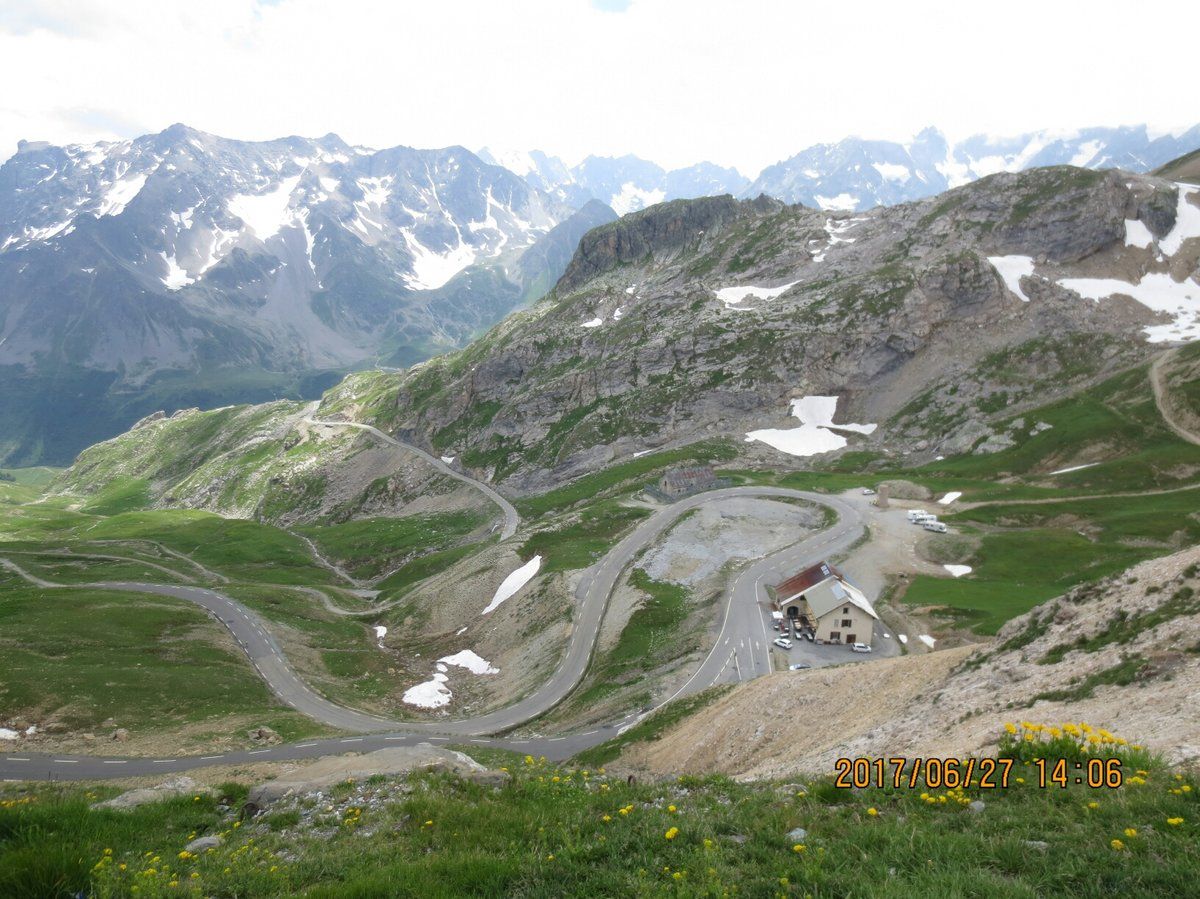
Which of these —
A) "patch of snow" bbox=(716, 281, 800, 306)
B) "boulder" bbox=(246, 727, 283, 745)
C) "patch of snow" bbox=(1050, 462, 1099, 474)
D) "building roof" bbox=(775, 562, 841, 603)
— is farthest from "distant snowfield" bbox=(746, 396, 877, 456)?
"boulder" bbox=(246, 727, 283, 745)

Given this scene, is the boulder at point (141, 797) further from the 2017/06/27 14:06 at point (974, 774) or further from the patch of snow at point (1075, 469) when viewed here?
the patch of snow at point (1075, 469)

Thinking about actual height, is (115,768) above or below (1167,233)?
below

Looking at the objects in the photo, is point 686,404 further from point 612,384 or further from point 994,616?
point 994,616

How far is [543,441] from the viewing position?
167750mm

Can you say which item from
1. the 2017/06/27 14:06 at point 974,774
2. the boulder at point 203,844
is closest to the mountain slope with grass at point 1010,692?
the 2017/06/27 14:06 at point 974,774

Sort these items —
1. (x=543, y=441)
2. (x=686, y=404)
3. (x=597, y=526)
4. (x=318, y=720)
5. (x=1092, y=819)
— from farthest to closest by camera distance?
(x=543, y=441) < (x=686, y=404) < (x=597, y=526) < (x=318, y=720) < (x=1092, y=819)

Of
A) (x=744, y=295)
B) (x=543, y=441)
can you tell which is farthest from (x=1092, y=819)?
(x=744, y=295)

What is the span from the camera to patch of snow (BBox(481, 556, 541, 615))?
80806 millimetres

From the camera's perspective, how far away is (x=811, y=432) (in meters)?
136

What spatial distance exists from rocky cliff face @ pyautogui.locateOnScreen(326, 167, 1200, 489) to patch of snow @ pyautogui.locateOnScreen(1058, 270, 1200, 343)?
29.8 inches

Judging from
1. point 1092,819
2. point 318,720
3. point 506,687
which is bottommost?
point 506,687

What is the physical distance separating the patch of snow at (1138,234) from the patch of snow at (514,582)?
16247 cm

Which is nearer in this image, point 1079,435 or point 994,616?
point 994,616

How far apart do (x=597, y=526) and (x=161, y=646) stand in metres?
57.8
